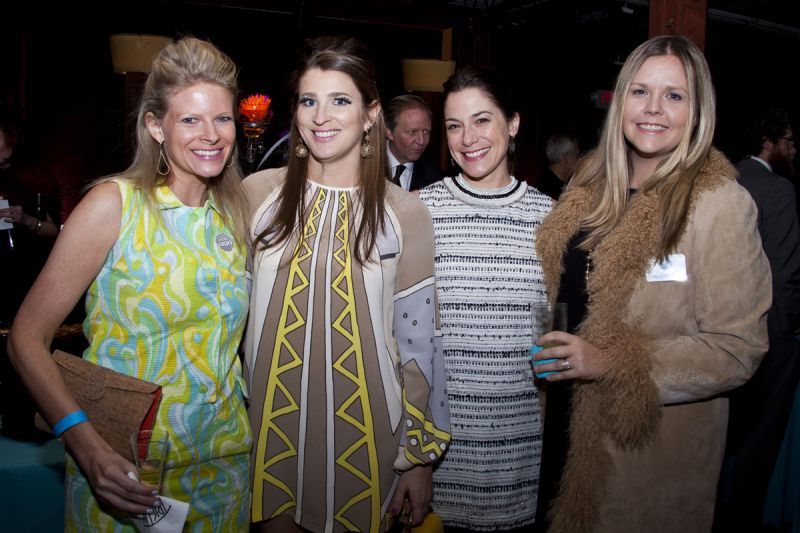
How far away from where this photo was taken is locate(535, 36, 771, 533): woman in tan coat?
1660 millimetres

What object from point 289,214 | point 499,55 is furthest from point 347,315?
point 499,55

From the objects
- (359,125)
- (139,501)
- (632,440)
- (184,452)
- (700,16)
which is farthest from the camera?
(700,16)

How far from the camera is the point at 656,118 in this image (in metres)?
1.80

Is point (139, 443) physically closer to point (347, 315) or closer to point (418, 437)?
point (347, 315)

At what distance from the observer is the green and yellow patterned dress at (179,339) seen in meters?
1.54

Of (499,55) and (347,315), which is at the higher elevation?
(499,55)

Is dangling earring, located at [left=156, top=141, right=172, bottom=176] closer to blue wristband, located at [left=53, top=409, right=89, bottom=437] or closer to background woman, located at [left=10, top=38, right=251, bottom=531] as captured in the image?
background woman, located at [left=10, top=38, right=251, bottom=531]

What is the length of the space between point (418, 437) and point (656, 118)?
1.04 metres

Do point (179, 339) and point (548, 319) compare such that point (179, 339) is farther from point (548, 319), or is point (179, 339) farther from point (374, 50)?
point (374, 50)

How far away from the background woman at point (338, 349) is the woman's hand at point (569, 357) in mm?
318

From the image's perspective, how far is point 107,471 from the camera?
4.51ft

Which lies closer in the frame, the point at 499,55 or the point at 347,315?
the point at 347,315

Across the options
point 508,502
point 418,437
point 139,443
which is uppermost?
point 139,443

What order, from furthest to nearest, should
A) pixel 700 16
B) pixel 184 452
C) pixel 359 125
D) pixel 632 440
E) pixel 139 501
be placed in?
pixel 700 16
pixel 359 125
pixel 632 440
pixel 184 452
pixel 139 501
